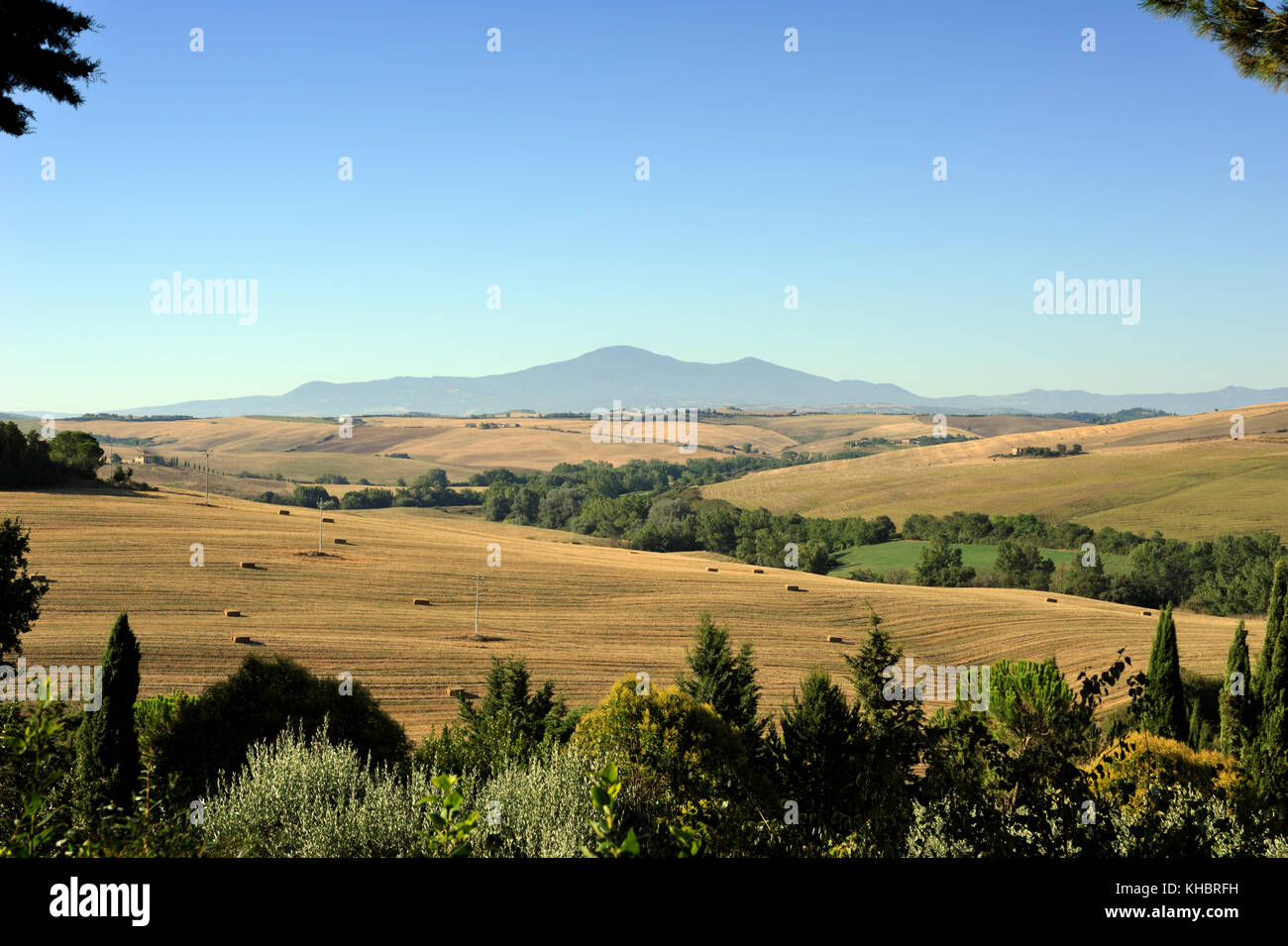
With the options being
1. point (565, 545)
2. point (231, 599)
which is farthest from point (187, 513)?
point (565, 545)

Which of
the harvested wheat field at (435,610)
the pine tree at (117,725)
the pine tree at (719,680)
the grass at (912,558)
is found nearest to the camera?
the pine tree at (117,725)

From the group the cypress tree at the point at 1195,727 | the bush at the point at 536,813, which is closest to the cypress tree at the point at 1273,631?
the cypress tree at the point at 1195,727

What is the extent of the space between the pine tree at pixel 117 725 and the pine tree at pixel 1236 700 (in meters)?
30.9

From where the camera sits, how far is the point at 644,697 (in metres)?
23.8

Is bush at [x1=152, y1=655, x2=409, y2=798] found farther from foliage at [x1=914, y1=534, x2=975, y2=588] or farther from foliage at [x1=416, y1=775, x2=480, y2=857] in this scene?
foliage at [x1=914, y1=534, x2=975, y2=588]

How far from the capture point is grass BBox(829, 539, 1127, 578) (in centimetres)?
7812

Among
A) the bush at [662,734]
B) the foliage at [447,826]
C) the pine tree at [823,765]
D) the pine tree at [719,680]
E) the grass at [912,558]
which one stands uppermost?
the foliage at [447,826]

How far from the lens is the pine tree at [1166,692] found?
29.5 metres

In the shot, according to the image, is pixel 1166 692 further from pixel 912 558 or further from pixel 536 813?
pixel 912 558

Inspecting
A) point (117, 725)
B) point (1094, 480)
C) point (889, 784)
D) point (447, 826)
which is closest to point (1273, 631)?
point (889, 784)

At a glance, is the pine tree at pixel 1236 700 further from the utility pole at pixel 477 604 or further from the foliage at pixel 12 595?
the foliage at pixel 12 595

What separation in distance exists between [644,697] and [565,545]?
45.2 meters

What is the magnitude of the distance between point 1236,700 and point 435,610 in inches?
1358
